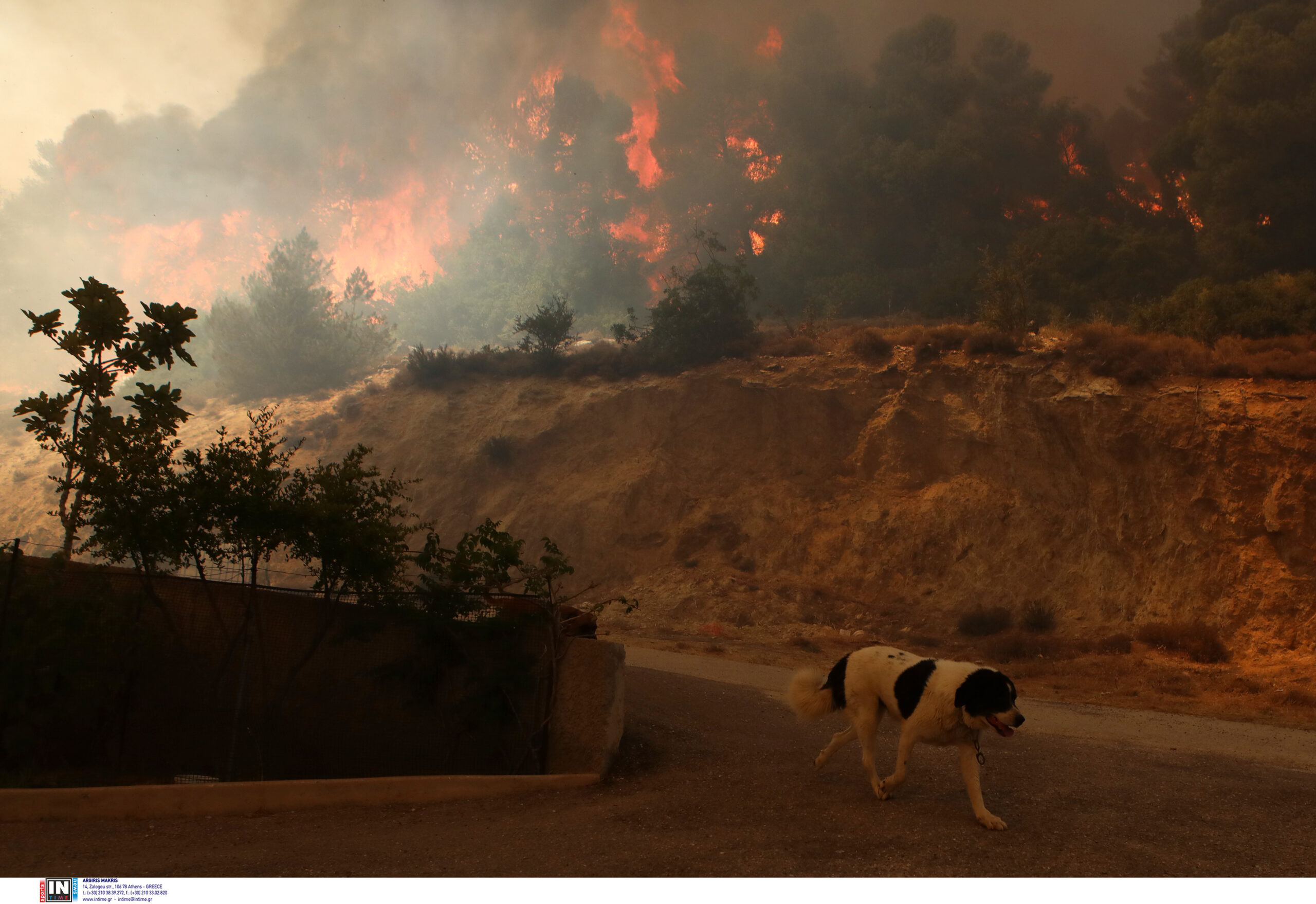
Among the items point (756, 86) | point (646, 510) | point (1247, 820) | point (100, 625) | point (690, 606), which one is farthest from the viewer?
point (756, 86)

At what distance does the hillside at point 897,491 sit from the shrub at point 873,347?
0.54 metres

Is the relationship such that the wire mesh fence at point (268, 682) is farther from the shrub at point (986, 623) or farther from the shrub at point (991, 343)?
the shrub at point (991, 343)

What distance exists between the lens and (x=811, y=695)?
314 inches

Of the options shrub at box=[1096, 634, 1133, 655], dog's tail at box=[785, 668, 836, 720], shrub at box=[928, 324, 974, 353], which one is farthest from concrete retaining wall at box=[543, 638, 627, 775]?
shrub at box=[928, 324, 974, 353]

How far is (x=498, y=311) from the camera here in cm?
7306

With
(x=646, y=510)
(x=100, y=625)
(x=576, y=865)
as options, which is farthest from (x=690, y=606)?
(x=576, y=865)

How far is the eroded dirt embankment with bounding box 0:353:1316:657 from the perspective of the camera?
2333cm

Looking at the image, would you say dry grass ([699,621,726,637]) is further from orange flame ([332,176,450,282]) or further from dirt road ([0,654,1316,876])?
orange flame ([332,176,450,282])

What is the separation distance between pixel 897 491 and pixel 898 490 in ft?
0.31

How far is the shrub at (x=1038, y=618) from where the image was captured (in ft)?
77.6

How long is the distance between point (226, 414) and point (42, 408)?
148 feet

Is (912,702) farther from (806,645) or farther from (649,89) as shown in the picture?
(649,89)

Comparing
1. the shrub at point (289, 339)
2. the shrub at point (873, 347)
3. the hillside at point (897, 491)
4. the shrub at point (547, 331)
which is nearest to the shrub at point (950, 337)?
the hillside at point (897, 491)

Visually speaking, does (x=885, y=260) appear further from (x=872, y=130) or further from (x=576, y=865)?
(x=576, y=865)
